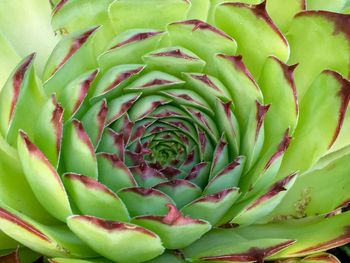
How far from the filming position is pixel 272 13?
1226 mm

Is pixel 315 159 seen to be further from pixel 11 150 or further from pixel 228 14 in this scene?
pixel 11 150

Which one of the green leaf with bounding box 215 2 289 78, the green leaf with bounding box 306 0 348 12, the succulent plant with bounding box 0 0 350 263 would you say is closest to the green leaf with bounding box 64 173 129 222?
the succulent plant with bounding box 0 0 350 263

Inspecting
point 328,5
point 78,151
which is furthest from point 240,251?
point 328,5

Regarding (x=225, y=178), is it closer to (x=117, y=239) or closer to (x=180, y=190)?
(x=180, y=190)

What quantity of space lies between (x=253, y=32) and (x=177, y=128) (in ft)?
0.70

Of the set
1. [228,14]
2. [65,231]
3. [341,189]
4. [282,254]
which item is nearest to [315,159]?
[341,189]

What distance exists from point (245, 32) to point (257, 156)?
0.21 metres

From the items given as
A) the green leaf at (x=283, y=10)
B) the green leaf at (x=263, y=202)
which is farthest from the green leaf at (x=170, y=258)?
the green leaf at (x=283, y=10)

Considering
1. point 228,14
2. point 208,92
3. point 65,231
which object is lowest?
point 65,231

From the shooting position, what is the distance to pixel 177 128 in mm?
1214

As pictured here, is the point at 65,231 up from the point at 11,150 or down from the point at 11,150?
down

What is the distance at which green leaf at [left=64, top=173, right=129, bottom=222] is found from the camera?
0.98 metres

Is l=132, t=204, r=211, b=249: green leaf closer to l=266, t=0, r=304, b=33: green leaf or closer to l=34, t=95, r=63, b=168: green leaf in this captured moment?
l=34, t=95, r=63, b=168: green leaf

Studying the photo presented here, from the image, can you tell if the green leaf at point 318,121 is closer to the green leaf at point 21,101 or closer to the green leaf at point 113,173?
the green leaf at point 113,173
